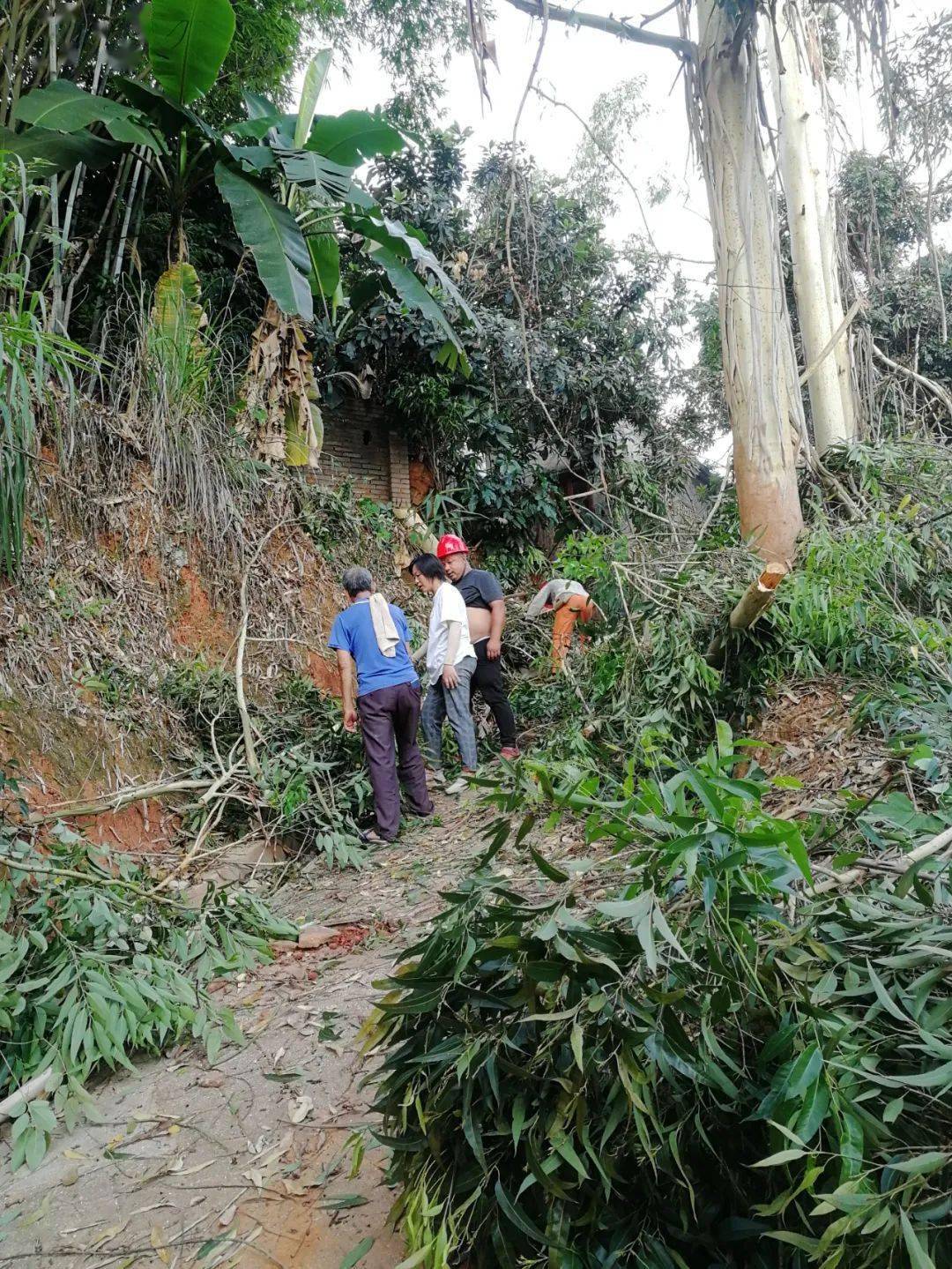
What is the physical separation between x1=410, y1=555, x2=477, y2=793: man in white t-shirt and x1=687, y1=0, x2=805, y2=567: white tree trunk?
2061 millimetres

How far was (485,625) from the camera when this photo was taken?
21.1 feet

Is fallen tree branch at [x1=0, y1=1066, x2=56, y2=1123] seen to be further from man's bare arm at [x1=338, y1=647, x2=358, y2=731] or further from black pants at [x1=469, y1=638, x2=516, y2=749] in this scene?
black pants at [x1=469, y1=638, x2=516, y2=749]

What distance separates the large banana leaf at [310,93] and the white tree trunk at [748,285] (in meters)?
4.06

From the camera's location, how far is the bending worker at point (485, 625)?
6.31 m

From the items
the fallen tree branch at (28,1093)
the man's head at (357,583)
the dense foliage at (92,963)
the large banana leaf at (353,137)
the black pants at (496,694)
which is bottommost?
the fallen tree branch at (28,1093)

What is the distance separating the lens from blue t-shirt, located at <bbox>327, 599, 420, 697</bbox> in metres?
5.51

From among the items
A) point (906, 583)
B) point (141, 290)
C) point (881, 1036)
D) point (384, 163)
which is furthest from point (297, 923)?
point (384, 163)

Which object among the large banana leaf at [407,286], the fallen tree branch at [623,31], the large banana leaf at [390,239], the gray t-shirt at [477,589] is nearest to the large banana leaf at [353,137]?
the large banana leaf at [390,239]

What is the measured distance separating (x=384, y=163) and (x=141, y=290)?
5078mm

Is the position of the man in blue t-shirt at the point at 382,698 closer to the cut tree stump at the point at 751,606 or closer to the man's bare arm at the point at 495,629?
the man's bare arm at the point at 495,629

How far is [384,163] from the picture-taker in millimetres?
11305

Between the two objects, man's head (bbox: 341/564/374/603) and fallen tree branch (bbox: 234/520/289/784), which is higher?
man's head (bbox: 341/564/374/603)

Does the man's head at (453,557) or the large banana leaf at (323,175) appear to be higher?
the large banana leaf at (323,175)

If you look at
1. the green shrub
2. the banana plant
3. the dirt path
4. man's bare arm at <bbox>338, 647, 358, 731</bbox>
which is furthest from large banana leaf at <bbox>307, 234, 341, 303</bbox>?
the green shrub
